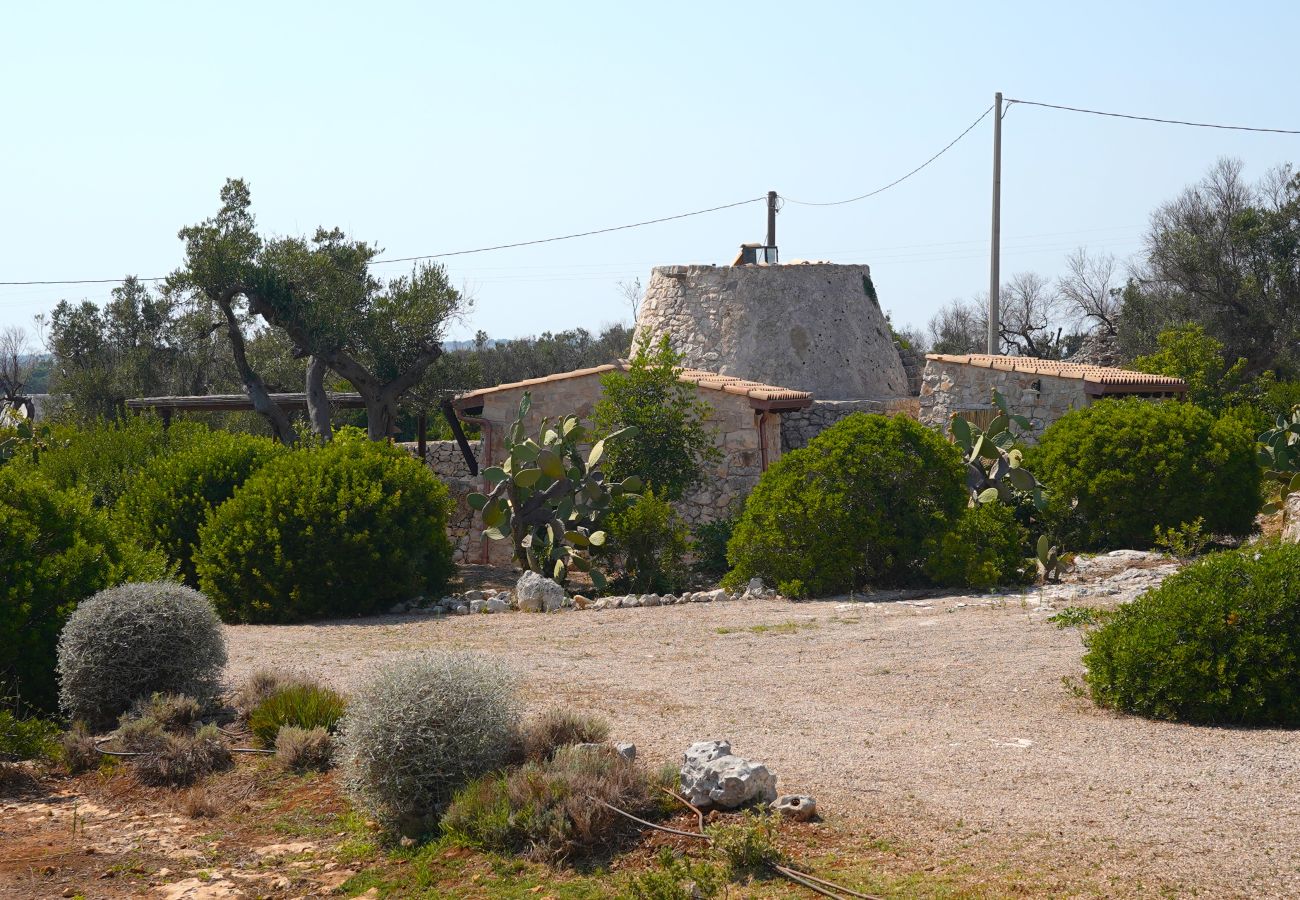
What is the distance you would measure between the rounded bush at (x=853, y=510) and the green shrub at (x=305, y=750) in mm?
6673

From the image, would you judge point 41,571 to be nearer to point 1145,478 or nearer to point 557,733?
point 557,733

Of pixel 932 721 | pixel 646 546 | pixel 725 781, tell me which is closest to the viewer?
pixel 725 781

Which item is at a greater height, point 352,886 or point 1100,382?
point 1100,382

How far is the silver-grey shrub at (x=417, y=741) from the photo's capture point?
654 cm

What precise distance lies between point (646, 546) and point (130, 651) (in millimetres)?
7435

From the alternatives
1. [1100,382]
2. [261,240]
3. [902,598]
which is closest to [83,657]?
[902,598]

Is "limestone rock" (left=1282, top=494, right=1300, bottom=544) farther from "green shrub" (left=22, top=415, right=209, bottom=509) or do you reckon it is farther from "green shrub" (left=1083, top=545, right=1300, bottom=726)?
"green shrub" (left=22, top=415, right=209, bottom=509)

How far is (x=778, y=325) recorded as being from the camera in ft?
76.5

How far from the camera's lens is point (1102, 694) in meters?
7.75

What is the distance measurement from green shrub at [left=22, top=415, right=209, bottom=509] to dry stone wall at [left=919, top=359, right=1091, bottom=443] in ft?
38.1

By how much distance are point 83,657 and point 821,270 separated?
17378 millimetres

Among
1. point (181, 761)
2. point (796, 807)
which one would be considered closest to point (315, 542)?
point (181, 761)

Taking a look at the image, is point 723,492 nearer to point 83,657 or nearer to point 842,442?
point 842,442

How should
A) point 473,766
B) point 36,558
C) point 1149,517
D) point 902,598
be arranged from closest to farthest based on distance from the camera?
1. point 473,766
2. point 36,558
3. point 902,598
4. point 1149,517
